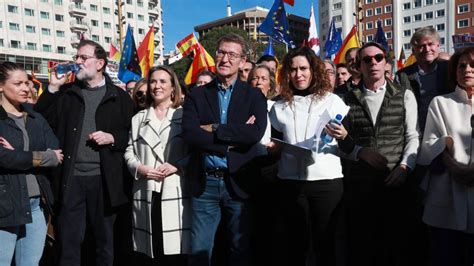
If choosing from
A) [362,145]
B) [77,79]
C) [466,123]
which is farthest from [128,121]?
[466,123]

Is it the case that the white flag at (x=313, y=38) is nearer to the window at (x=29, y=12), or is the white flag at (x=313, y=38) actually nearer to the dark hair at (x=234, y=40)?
the dark hair at (x=234, y=40)

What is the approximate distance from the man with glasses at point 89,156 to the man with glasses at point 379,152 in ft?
7.55

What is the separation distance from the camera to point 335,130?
3.30 m

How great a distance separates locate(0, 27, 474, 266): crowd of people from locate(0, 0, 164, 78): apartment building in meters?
56.6

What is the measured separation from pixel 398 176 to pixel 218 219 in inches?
64.1

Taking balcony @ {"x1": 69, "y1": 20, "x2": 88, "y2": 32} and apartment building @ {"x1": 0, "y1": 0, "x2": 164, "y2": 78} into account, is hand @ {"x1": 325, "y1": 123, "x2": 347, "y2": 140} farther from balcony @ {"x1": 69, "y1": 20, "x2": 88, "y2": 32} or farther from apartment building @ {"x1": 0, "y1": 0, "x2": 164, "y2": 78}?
balcony @ {"x1": 69, "y1": 20, "x2": 88, "y2": 32}

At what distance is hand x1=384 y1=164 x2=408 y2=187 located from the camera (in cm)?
354

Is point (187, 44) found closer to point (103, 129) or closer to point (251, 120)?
point (103, 129)

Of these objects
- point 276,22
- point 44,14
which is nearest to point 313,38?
point 276,22

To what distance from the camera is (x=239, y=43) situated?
12.0ft

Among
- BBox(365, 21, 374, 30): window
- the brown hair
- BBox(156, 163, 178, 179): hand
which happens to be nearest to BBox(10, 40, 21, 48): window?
the brown hair

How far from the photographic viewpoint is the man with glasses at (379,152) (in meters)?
3.60

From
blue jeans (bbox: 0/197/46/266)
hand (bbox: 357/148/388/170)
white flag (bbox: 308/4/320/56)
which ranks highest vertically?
white flag (bbox: 308/4/320/56)

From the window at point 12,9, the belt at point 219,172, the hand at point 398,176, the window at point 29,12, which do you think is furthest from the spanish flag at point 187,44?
the window at point 29,12
